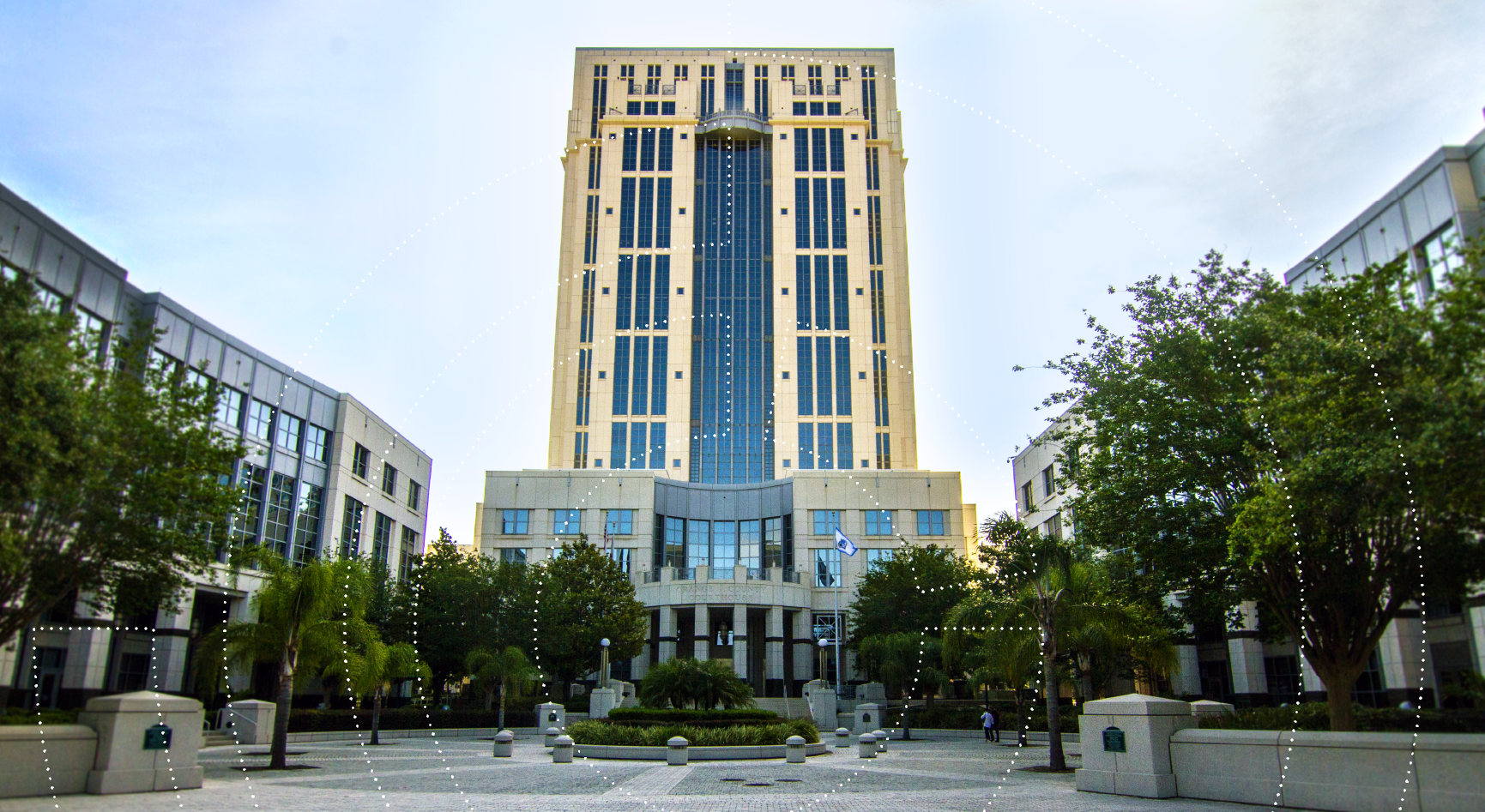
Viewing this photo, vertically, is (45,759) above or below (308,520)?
below

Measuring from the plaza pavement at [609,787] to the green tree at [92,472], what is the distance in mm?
4057

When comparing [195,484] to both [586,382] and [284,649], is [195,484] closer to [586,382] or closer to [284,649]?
[284,649]

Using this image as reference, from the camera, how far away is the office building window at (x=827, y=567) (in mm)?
72750

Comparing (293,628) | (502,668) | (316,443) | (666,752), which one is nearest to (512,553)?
(316,443)

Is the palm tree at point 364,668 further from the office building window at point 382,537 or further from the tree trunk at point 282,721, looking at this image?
the office building window at point 382,537

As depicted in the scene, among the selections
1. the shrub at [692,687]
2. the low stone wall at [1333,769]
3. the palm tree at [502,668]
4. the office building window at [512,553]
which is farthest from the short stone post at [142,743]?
the office building window at [512,553]

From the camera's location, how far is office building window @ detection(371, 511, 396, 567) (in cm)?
5809

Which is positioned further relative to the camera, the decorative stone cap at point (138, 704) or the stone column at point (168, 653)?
the stone column at point (168, 653)

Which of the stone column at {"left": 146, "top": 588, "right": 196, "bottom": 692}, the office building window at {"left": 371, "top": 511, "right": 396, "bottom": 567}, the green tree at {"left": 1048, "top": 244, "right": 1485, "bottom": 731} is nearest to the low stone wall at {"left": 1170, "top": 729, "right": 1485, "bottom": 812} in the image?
the green tree at {"left": 1048, "top": 244, "right": 1485, "bottom": 731}

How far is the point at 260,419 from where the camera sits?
46.6 m

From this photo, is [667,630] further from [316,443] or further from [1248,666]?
[1248,666]

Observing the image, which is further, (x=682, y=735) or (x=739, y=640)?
(x=739, y=640)

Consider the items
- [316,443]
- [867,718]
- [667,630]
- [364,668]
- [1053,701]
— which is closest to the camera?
[1053,701]

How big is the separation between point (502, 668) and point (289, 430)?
17873mm
